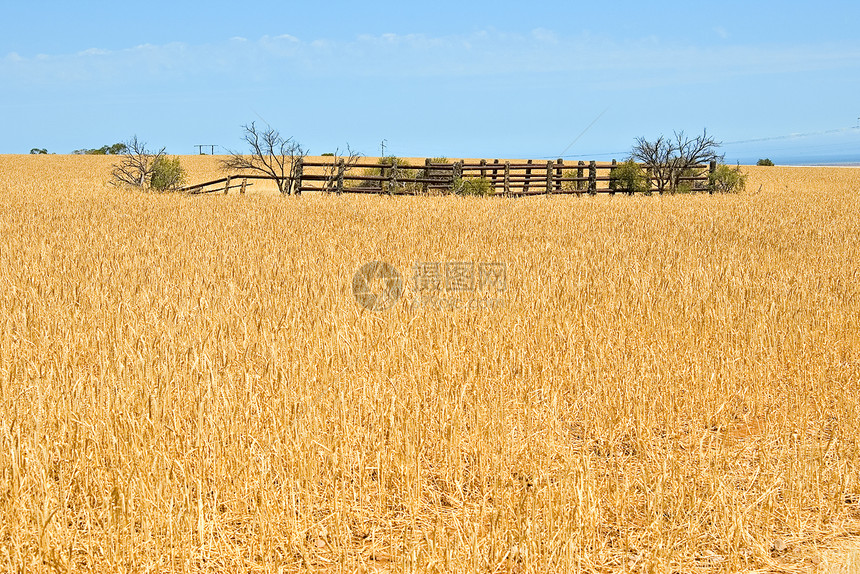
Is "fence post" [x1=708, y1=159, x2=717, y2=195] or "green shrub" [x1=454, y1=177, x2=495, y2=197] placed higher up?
"fence post" [x1=708, y1=159, x2=717, y2=195]

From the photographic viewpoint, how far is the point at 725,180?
31141mm

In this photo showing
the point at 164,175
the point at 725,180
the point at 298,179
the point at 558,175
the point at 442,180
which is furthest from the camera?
the point at 725,180

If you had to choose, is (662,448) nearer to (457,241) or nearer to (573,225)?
(457,241)

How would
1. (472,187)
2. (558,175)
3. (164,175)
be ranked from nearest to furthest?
1. (472,187)
2. (164,175)
3. (558,175)

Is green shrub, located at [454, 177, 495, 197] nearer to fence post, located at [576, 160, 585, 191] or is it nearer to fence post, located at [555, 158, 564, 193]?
fence post, located at [555, 158, 564, 193]

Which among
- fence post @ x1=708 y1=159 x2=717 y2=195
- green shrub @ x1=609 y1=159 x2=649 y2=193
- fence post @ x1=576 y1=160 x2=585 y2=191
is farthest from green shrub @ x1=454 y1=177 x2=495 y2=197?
fence post @ x1=708 y1=159 x2=717 y2=195

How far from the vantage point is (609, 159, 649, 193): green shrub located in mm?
28719

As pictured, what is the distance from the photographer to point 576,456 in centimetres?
370

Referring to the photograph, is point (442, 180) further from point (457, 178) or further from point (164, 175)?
point (164, 175)

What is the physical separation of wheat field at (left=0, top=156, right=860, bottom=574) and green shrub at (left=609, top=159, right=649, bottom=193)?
21.1 metres

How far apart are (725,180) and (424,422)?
100 ft

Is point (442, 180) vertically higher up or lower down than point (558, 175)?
lower down

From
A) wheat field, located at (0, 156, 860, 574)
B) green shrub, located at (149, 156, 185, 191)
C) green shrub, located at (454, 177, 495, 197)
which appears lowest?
wheat field, located at (0, 156, 860, 574)

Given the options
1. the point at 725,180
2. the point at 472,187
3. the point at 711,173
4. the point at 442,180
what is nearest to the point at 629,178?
the point at 711,173
